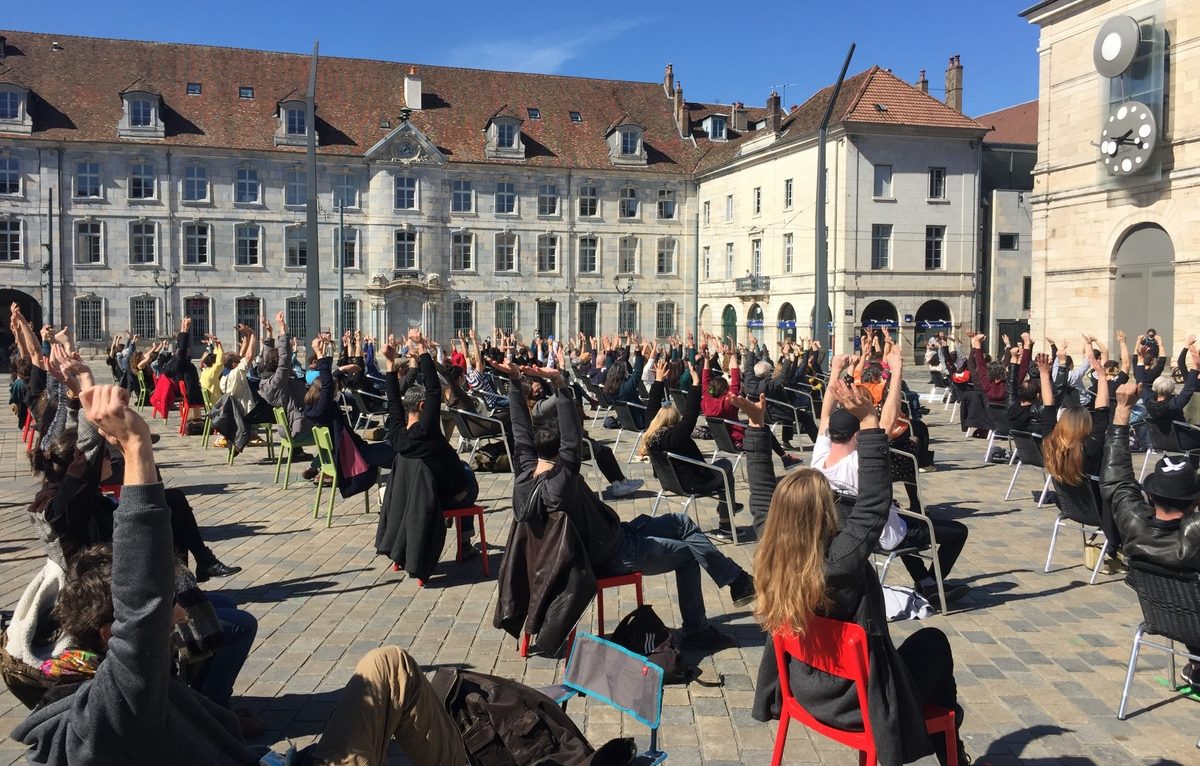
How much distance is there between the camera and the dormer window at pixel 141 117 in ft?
146

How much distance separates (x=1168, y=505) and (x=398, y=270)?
4499cm

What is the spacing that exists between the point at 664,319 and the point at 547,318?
6.60 metres

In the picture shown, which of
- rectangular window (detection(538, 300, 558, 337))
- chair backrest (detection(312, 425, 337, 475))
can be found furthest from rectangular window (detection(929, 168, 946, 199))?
chair backrest (detection(312, 425, 337, 475))

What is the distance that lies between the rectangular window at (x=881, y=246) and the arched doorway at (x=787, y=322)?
4.23m

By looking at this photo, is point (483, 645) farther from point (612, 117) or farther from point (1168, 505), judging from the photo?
point (612, 117)

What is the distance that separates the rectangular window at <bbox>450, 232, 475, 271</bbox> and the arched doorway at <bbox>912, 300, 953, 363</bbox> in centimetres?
2208

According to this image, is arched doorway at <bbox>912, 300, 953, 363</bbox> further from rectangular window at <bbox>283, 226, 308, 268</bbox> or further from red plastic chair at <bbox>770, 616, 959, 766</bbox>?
red plastic chair at <bbox>770, 616, 959, 766</bbox>

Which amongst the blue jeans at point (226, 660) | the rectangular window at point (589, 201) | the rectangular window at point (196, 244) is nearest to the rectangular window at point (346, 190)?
the rectangular window at point (196, 244)

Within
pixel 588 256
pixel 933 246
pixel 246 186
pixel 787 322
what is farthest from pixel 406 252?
pixel 933 246

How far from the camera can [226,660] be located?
4.40 m

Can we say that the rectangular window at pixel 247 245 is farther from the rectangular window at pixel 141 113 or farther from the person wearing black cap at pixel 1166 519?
the person wearing black cap at pixel 1166 519

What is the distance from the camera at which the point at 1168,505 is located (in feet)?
17.1

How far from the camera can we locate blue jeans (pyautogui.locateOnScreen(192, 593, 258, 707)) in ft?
14.3

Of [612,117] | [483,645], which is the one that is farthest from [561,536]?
[612,117]
